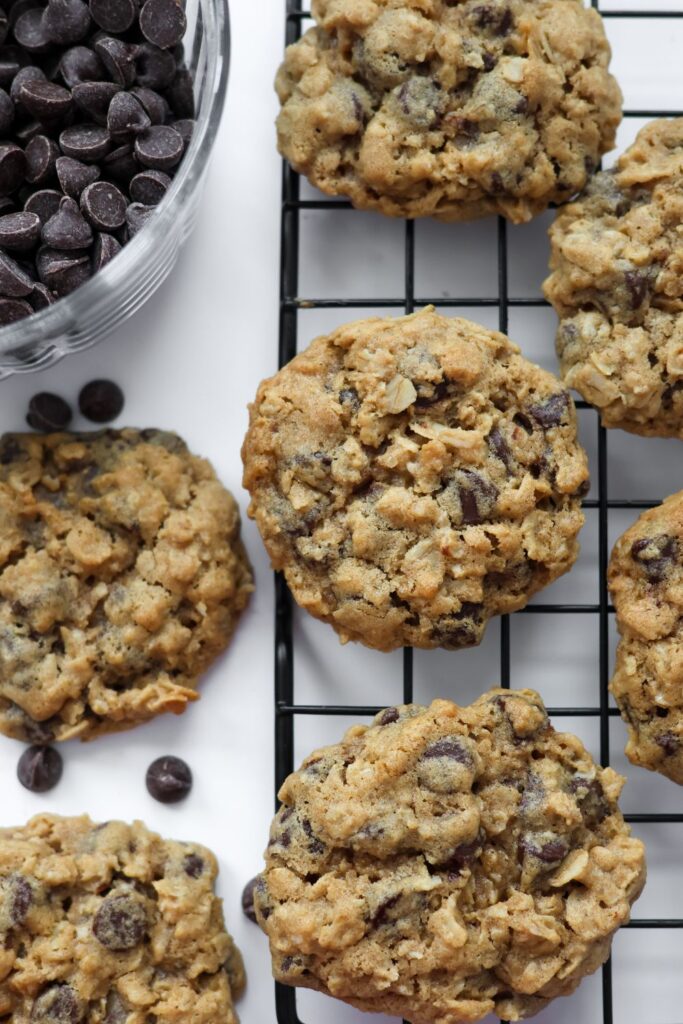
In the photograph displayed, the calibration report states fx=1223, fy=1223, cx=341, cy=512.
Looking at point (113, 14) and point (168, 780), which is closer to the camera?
point (113, 14)

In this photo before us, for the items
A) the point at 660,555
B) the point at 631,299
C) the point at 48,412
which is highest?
the point at 631,299

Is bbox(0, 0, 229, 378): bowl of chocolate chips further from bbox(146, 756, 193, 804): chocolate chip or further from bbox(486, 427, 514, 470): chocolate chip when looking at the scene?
bbox(146, 756, 193, 804): chocolate chip

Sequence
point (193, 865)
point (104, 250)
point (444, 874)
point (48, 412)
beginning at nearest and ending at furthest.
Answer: point (444, 874)
point (104, 250)
point (193, 865)
point (48, 412)

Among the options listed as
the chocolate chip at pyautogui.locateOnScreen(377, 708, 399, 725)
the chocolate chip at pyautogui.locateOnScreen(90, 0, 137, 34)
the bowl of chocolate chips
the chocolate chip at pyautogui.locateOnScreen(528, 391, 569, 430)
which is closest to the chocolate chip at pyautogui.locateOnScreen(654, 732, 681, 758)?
the chocolate chip at pyautogui.locateOnScreen(377, 708, 399, 725)

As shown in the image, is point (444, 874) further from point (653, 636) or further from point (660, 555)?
point (660, 555)

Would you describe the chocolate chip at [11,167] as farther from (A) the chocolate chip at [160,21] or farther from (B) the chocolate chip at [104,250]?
(A) the chocolate chip at [160,21]

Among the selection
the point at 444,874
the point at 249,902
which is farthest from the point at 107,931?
the point at 444,874
